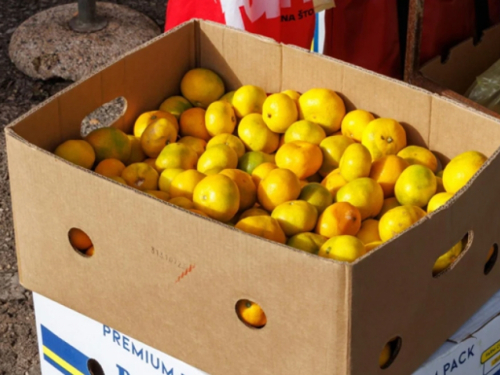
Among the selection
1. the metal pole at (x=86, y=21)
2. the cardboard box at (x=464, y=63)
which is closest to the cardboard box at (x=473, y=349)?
the cardboard box at (x=464, y=63)

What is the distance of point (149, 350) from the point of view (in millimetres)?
1468

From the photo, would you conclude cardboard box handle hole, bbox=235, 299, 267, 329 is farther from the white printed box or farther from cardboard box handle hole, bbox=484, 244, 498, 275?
cardboard box handle hole, bbox=484, 244, 498, 275

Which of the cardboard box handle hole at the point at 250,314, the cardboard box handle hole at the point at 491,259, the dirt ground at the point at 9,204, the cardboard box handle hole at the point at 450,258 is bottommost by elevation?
the dirt ground at the point at 9,204

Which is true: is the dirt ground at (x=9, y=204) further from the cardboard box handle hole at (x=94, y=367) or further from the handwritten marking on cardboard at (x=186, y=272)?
the handwritten marking on cardboard at (x=186, y=272)

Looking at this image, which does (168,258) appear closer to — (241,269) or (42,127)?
(241,269)

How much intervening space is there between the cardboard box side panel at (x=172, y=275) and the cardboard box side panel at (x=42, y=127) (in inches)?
3.0

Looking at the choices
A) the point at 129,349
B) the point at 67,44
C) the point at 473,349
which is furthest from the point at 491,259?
the point at 67,44

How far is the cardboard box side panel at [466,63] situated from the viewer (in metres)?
2.46

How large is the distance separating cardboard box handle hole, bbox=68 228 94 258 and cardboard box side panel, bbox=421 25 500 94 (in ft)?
4.46

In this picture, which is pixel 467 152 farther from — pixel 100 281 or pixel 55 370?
pixel 55 370

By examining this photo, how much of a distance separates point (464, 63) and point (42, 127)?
1.48 meters

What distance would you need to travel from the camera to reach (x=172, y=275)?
1.29 m

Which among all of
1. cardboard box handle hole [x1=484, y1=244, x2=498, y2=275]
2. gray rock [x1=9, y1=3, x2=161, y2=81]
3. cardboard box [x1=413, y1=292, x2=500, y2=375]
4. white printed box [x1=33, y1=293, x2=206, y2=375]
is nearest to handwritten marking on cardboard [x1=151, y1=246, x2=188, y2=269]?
white printed box [x1=33, y1=293, x2=206, y2=375]

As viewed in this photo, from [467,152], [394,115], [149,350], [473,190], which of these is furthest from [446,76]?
[149,350]
